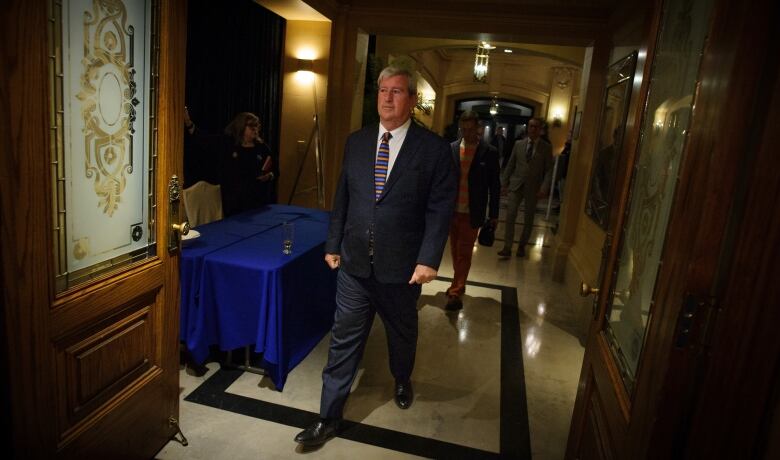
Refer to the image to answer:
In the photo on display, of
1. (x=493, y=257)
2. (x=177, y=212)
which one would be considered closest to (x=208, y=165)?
(x=177, y=212)

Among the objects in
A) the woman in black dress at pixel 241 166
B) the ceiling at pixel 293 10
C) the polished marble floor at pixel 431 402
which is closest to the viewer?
the polished marble floor at pixel 431 402

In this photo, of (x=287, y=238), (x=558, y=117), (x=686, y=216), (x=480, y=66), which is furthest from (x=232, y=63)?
(x=558, y=117)

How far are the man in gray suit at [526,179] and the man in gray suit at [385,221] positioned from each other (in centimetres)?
365

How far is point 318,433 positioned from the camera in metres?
1.97

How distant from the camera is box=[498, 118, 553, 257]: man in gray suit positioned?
544 centimetres

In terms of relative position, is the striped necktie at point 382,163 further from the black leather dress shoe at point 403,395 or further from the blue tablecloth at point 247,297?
the black leather dress shoe at point 403,395

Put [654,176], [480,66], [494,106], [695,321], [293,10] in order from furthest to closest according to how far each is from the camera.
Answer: [494,106] → [480,66] → [293,10] → [654,176] → [695,321]

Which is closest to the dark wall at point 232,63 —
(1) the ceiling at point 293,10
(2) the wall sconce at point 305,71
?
(1) the ceiling at point 293,10

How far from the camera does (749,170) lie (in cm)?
81

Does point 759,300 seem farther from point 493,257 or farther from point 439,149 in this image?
point 493,257

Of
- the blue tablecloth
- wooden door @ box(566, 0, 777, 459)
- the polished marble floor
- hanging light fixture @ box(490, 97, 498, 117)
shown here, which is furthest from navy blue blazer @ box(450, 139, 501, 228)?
hanging light fixture @ box(490, 97, 498, 117)

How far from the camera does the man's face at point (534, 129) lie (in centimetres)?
517

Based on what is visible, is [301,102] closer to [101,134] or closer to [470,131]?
[470,131]

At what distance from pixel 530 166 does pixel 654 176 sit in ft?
14.3
